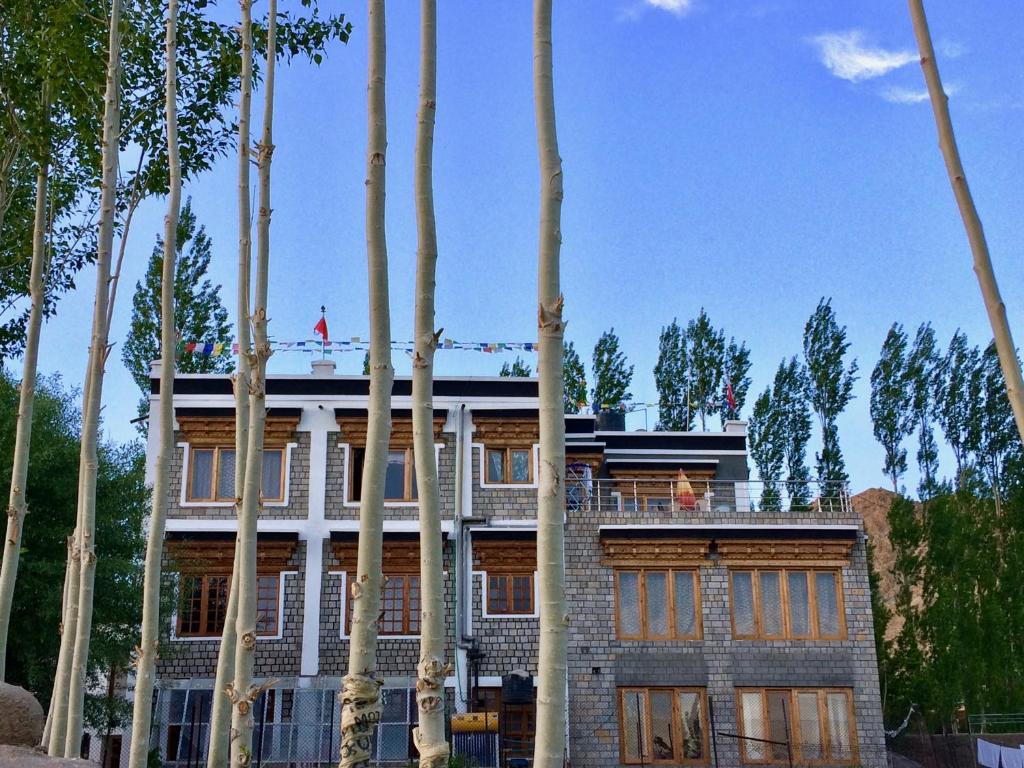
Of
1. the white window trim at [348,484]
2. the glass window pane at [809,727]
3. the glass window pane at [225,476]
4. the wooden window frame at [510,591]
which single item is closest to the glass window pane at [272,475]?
the glass window pane at [225,476]

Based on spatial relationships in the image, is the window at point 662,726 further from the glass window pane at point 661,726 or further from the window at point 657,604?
the window at point 657,604

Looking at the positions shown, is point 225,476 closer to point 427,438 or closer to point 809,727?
point 809,727

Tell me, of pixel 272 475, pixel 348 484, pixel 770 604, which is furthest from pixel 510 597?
pixel 272 475

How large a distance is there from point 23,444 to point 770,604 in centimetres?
1628

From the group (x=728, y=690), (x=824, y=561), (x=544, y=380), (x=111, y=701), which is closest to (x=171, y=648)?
(x=111, y=701)

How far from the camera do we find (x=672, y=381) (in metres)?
41.9

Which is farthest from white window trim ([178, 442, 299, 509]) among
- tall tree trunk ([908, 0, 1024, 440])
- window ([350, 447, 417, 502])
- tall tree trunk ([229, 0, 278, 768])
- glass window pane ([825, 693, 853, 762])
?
tall tree trunk ([908, 0, 1024, 440])

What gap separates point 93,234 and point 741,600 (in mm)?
14725

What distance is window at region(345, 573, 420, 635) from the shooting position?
79.4ft

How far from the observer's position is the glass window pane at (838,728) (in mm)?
23688

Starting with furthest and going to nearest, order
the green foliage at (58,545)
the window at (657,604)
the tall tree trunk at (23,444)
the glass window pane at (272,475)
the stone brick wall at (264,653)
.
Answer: the glass window pane at (272,475) → the window at (657,604) → the stone brick wall at (264,653) → the green foliage at (58,545) → the tall tree trunk at (23,444)

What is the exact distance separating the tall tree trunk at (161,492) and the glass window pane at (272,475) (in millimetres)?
13496

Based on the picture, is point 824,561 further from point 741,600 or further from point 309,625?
point 309,625

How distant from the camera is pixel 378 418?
7469 mm
